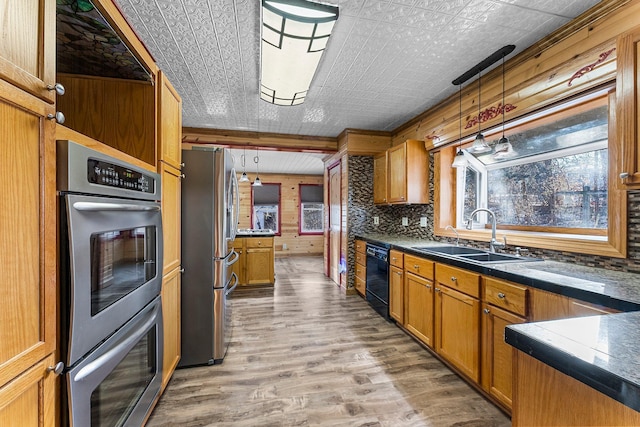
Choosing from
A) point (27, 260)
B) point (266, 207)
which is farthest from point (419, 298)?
point (266, 207)

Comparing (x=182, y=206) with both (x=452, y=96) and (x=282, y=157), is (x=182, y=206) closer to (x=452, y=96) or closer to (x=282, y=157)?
(x=452, y=96)

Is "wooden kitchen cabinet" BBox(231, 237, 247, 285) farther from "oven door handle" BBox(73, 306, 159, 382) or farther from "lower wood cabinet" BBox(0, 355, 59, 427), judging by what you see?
"lower wood cabinet" BBox(0, 355, 59, 427)

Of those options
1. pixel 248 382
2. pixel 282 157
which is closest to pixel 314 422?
pixel 248 382

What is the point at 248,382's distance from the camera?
6.56 ft

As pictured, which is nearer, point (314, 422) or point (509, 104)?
point (314, 422)

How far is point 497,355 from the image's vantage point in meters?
1.67

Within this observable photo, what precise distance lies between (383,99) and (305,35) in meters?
1.56

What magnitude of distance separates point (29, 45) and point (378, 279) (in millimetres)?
3269

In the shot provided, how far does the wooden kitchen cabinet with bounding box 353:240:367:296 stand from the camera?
3.82 m

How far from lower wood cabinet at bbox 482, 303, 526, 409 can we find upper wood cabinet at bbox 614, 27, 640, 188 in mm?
875

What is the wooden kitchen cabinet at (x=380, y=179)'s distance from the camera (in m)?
3.84

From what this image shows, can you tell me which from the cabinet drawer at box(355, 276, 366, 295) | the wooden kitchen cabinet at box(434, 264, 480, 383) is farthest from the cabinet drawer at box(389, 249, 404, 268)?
the cabinet drawer at box(355, 276, 366, 295)

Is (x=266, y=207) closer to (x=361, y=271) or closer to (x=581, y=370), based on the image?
(x=361, y=271)

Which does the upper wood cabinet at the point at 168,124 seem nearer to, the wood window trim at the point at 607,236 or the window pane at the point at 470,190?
the wood window trim at the point at 607,236
